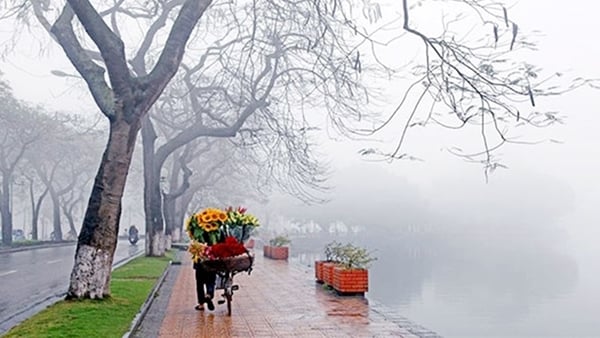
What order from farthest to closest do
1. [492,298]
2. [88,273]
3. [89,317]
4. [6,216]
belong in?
1. [6,216]
2. [492,298]
3. [88,273]
4. [89,317]

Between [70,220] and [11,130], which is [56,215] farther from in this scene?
[11,130]

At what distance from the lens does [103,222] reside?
1163 centimetres

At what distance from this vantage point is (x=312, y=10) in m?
12.2

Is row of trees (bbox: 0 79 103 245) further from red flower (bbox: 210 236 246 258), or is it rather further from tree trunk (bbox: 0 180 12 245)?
red flower (bbox: 210 236 246 258)

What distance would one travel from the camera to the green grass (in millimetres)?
8836

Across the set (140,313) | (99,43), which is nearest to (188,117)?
(99,43)

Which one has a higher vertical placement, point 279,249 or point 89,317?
point 279,249

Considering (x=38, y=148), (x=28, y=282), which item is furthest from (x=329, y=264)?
(x=38, y=148)

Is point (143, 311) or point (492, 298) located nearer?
point (143, 311)

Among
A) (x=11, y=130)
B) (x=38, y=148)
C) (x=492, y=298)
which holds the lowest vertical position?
(x=492, y=298)

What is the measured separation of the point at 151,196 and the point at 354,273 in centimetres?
1252

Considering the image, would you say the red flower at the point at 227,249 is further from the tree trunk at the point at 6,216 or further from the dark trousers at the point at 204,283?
the tree trunk at the point at 6,216

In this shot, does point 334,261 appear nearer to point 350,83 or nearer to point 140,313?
point 350,83

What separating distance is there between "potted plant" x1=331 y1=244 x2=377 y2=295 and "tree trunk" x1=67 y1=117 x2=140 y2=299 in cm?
439
